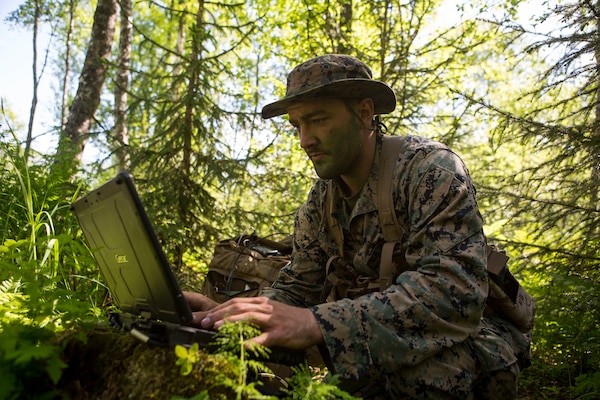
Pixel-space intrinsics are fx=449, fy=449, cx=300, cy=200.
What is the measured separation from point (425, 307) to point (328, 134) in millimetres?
1286

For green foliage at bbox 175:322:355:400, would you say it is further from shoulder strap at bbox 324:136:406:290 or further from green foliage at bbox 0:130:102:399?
shoulder strap at bbox 324:136:406:290

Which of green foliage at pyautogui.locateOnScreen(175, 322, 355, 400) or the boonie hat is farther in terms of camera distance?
the boonie hat

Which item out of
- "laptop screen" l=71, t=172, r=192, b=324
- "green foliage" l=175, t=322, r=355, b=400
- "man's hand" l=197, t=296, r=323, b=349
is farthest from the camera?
"man's hand" l=197, t=296, r=323, b=349

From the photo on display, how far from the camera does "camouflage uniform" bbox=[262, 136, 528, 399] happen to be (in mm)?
2074

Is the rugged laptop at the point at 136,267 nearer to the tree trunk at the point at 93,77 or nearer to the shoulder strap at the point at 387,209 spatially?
the shoulder strap at the point at 387,209

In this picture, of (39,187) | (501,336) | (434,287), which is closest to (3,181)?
(39,187)

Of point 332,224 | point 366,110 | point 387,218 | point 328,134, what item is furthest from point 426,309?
point 366,110

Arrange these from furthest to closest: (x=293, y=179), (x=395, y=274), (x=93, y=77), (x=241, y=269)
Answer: (x=93, y=77) < (x=293, y=179) < (x=241, y=269) < (x=395, y=274)

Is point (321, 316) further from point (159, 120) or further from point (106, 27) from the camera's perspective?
point (106, 27)

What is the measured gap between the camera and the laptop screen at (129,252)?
1586 mm

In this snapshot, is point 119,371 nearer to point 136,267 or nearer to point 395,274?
point 136,267

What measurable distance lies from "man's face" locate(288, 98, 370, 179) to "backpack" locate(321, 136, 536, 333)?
0.75ft

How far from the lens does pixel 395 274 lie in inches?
103

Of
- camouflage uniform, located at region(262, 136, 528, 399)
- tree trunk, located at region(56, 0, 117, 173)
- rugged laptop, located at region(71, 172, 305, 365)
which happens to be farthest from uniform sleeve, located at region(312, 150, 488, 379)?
tree trunk, located at region(56, 0, 117, 173)
